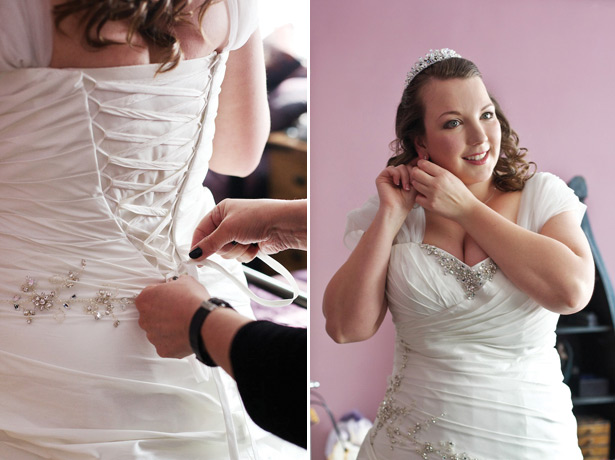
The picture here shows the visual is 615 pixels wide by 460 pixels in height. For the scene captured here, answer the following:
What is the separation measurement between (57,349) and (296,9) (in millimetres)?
594

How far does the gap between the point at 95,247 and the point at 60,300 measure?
7cm

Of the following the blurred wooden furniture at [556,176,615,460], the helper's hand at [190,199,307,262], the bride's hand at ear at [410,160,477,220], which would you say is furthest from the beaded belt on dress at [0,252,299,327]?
the blurred wooden furniture at [556,176,615,460]

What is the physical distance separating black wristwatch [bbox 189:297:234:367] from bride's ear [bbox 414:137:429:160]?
673 mm

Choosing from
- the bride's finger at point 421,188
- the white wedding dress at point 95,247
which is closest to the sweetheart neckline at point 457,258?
the bride's finger at point 421,188

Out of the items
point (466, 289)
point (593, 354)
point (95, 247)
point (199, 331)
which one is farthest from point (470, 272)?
point (593, 354)

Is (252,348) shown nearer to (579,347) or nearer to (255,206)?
(255,206)

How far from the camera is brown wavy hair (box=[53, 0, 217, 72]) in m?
0.56

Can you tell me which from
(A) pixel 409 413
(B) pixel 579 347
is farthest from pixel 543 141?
(A) pixel 409 413

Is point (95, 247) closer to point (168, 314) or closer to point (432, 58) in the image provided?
point (168, 314)

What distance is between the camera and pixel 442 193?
3.41 feet

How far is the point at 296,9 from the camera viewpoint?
833 millimetres

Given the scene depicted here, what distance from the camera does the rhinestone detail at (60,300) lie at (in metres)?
0.57

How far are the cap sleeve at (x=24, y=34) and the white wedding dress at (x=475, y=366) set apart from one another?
2.39 feet

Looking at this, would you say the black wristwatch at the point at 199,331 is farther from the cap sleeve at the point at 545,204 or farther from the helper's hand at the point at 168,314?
the cap sleeve at the point at 545,204
